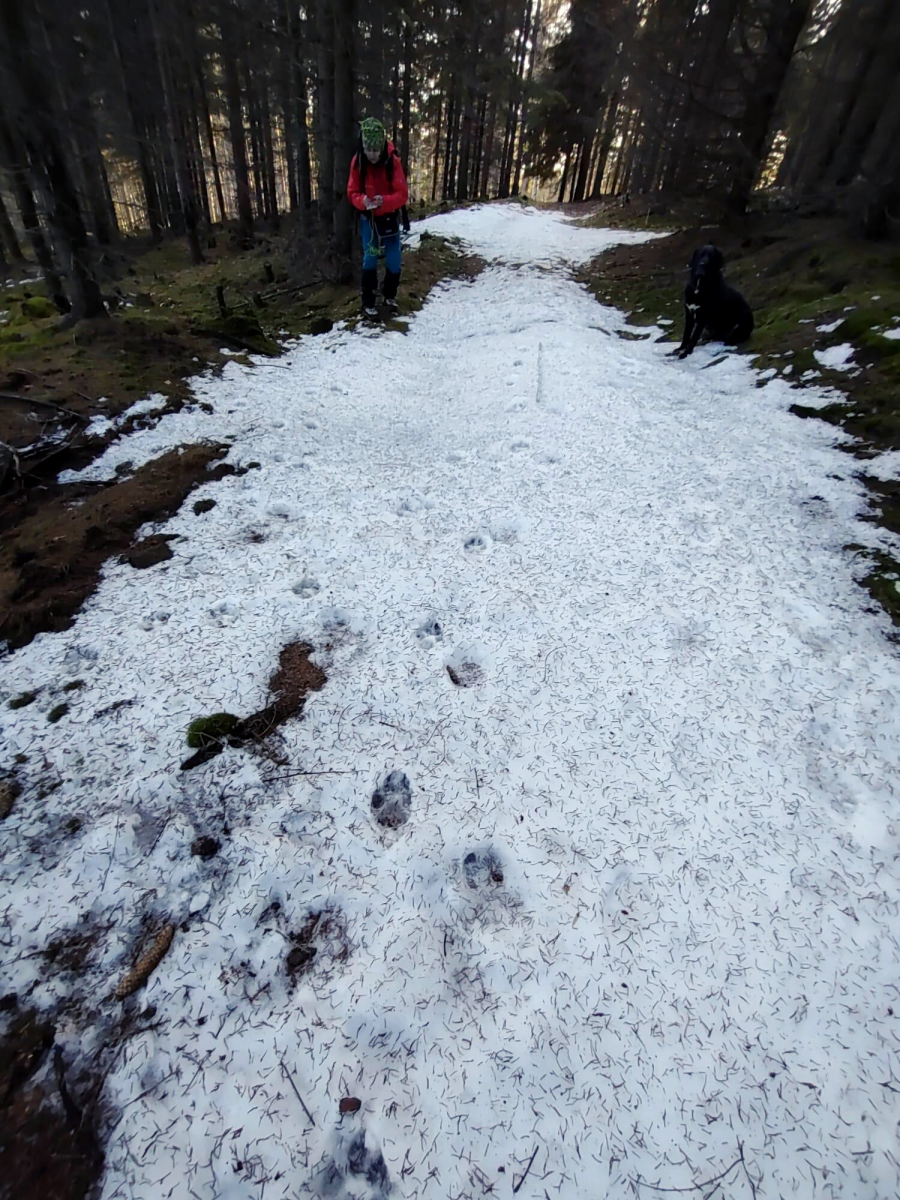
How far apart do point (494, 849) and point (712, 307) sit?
27.9 feet

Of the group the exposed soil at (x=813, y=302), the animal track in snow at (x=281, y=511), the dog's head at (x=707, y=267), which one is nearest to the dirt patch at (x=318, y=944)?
the animal track in snow at (x=281, y=511)

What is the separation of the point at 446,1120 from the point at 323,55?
14434 millimetres

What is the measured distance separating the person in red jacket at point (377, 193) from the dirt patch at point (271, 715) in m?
7.85

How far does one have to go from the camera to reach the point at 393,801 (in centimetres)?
275

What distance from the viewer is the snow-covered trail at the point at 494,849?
1.85 metres

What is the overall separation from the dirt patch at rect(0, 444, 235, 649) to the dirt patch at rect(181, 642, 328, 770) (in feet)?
4.54

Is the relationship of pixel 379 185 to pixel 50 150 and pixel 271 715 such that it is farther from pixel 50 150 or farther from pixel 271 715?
pixel 271 715

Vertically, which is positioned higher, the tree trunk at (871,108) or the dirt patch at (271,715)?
the tree trunk at (871,108)

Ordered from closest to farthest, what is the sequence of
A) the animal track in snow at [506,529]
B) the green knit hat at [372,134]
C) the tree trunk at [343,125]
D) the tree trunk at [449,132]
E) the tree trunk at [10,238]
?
the animal track in snow at [506,529]
the green knit hat at [372,134]
the tree trunk at [343,125]
the tree trunk at [10,238]
the tree trunk at [449,132]

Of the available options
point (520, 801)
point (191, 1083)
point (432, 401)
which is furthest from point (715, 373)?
point (191, 1083)

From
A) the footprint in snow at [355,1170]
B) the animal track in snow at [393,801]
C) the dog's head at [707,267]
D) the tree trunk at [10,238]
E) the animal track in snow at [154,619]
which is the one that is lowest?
the tree trunk at [10,238]

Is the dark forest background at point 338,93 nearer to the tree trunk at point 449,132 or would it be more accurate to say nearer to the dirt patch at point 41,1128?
the tree trunk at point 449,132

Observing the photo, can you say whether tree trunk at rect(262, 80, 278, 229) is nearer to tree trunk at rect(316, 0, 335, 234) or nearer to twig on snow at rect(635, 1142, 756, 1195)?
A: tree trunk at rect(316, 0, 335, 234)

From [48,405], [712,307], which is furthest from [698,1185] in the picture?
[712,307]
